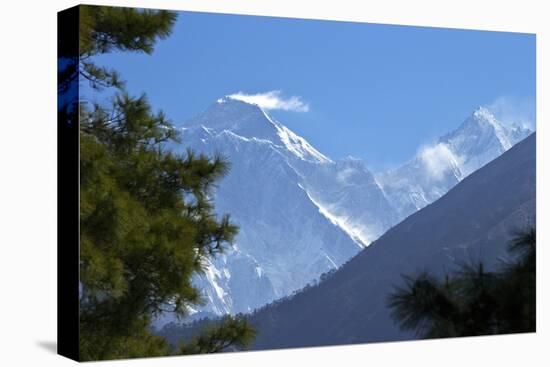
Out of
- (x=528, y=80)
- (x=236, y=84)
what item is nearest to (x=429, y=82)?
(x=528, y=80)

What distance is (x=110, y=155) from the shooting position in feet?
Answer: 23.6

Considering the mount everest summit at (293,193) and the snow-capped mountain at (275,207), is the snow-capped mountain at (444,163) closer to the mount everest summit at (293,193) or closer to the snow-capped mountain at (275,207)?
the mount everest summit at (293,193)

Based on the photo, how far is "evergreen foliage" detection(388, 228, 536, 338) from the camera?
6746 mm

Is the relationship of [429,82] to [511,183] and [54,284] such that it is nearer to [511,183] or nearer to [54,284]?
[511,183]

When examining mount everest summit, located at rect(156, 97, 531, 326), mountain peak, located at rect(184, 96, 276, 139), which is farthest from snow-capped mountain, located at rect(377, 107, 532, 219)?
mountain peak, located at rect(184, 96, 276, 139)

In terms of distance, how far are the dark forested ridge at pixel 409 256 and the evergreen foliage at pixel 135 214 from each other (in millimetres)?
373

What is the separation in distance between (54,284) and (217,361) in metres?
1.10

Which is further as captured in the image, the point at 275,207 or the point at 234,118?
the point at 275,207

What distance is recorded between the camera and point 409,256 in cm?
802

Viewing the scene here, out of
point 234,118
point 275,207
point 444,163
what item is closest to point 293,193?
point 275,207

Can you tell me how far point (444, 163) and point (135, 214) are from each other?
2169 millimetres

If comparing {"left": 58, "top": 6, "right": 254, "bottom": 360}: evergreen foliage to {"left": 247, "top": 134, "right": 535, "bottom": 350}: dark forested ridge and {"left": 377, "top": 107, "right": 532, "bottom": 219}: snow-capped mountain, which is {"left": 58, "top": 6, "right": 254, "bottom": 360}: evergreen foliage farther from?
{"left": 377, "top": 107, "right": 532, "bottom": 219}: snow-capped mountain

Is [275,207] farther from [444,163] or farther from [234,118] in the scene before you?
[444,163]

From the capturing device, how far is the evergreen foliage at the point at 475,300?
675 centimetres
